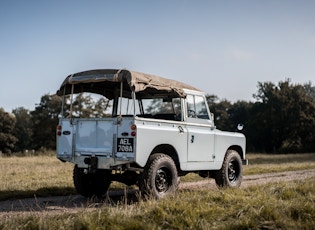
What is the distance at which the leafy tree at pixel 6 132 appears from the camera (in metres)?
55.3

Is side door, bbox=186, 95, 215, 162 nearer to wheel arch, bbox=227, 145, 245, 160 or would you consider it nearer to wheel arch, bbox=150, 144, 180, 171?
wheel arch, bbox=150, 144, 180, 171

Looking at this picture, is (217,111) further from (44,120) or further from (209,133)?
(209,133)

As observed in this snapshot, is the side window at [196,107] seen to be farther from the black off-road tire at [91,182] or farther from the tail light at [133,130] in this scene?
the black off-road tire at [91,182]

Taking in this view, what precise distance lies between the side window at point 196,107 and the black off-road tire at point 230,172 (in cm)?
136

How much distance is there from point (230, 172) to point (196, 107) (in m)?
2.23

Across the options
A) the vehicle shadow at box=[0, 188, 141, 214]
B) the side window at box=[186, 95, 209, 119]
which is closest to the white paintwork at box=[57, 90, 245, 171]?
the side window at box=[186, 95, 209, 119]

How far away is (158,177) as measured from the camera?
341 inches

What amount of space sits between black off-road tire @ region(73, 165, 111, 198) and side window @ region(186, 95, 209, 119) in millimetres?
2544

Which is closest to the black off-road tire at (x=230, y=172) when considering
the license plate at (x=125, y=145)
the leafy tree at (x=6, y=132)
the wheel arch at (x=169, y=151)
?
the wheel arch at (x=169, y=151)

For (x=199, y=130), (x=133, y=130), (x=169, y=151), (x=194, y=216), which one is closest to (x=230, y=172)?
(x=199, y=130)

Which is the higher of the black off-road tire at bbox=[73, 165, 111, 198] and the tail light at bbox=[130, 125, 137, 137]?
the tail light at bbox=[130, 125, 137, 137]

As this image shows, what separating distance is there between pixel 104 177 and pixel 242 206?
392 centimetres

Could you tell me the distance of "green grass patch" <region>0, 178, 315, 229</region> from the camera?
559cm

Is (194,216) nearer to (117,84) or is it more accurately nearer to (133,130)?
(133,130)
